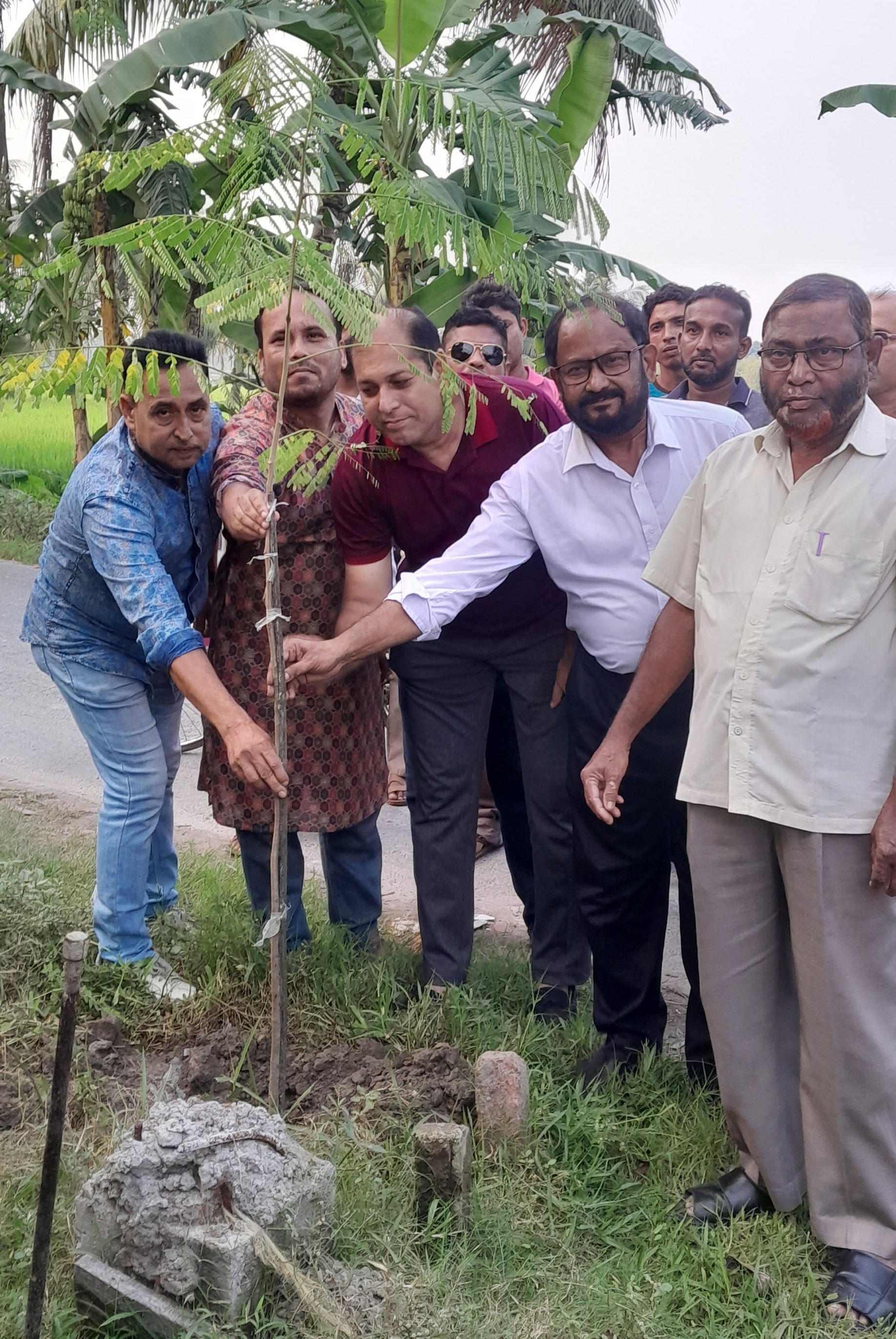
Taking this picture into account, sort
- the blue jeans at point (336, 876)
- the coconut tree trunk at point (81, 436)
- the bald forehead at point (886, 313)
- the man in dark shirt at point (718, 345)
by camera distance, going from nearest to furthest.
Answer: the blue jeans at point (336, 876)
the bald forehead at point (886, 313)
the man in dark shirt at point (718, 345)
the coconut tree trunk at point (81, 436)

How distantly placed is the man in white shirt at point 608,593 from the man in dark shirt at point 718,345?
4.15ft

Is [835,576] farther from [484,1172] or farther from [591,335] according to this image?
[484,1172]

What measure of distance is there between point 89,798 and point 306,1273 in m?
4.07

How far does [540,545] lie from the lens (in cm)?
330

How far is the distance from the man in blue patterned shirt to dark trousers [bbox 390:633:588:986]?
0.71m

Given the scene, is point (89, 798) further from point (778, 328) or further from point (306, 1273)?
point (778, 328)

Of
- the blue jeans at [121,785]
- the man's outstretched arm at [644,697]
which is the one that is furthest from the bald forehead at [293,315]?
the man's outstretched arm at [644,697]

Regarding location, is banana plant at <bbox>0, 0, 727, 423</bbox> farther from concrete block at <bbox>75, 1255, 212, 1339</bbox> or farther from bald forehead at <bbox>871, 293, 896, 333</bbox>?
concrete block at <bbox>75, 1255, 212, 1339</bbox>

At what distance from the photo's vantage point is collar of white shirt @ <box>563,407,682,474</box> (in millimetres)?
3186

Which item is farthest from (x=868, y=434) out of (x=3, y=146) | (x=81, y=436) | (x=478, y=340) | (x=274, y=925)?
(x=3, y=146)

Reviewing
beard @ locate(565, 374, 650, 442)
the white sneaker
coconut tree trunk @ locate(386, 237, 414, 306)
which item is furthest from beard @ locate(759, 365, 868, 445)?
coconut tree trunk @ locate(386, 237, 414, 306)

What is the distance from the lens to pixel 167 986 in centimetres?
360

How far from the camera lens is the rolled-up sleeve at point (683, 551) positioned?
2764mm

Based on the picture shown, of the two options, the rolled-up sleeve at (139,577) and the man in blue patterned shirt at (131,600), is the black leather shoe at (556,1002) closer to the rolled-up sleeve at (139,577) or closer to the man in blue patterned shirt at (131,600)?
the man in blue patterned shirt at (131,600)
